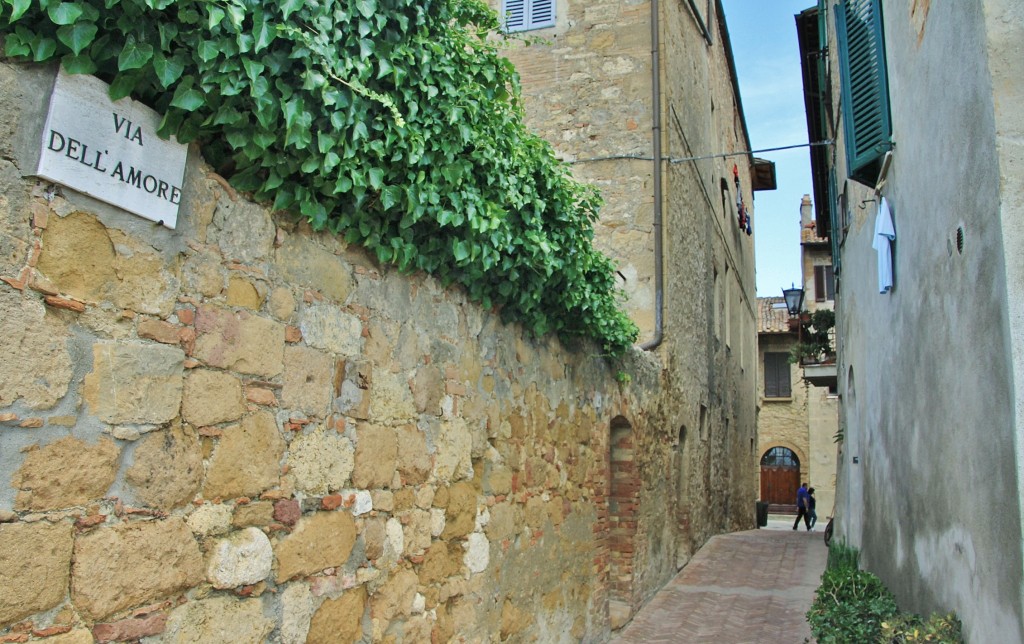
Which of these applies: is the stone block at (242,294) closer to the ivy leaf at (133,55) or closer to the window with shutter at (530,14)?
the ivy leaf at (133,55)

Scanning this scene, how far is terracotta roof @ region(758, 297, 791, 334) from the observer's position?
26891 millimetres

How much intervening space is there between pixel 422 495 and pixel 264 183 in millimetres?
1687

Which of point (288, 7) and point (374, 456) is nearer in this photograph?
point (288, 7)

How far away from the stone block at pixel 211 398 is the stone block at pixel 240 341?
45 millimetres

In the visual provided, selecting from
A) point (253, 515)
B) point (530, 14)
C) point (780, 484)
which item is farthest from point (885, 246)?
point (780, 484)

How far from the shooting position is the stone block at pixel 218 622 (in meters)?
2.48

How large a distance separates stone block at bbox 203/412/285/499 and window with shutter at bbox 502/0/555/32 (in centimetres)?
781

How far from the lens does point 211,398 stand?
264 centimetres

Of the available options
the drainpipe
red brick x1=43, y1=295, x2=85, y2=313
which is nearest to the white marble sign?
red brick x1=43, y1=295, x2=85, y2=313

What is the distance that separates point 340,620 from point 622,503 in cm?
501

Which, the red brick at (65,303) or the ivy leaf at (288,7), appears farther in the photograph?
the ivy leaf at (288,7)

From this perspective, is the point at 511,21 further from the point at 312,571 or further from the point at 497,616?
the point at 312,571

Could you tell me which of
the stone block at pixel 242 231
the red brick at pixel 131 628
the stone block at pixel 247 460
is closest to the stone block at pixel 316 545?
the stone block at pixel 247 460

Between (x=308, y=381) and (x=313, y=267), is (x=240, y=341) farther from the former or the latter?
(x=313, y=267)
